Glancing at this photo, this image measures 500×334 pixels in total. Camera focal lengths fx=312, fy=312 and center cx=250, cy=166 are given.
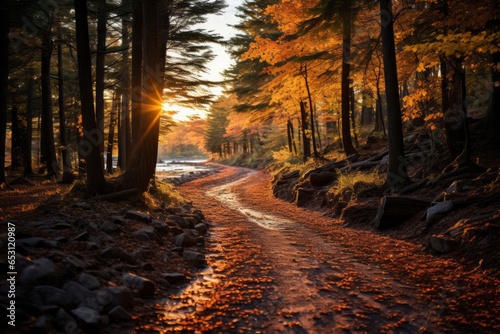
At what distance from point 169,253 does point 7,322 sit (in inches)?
122

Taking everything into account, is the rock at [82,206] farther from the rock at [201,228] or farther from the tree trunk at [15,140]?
the tree trunk at [15,140]

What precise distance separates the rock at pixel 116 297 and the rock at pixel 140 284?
0.29 m

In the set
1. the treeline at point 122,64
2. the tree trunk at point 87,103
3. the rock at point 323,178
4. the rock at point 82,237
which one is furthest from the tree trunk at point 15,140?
the rock at point 82,237

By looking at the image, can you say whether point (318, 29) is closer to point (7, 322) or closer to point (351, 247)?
point (351, 247)

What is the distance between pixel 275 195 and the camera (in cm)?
1451

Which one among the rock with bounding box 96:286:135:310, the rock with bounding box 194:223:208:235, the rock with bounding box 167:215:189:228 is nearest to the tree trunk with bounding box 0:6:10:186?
the rock with bounding box 167:215:189:228

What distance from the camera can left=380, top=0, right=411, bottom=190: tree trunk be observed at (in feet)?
28.1

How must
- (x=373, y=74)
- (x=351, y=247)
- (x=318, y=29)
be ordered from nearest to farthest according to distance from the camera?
(x=351, y=247), (x=318, y=29), (x=373, y=74)

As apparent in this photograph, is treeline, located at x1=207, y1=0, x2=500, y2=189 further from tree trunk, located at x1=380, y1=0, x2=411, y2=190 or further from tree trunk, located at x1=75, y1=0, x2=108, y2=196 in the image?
tree trunk, located at x1=75, y1=0, x2=108, y2=196

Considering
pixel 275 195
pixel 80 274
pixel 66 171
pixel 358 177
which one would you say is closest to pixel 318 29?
pixel 358 177

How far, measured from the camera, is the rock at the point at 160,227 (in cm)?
646

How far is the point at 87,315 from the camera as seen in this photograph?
114 inches

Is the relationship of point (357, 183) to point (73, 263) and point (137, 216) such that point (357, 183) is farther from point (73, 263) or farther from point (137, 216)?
point (73, 263)

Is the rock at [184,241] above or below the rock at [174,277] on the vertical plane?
above
